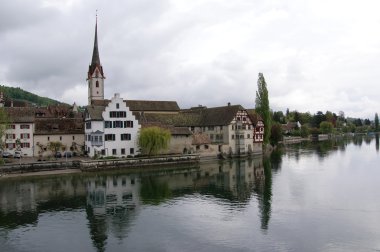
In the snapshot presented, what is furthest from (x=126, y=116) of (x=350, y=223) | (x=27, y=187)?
(x=350, y=223)

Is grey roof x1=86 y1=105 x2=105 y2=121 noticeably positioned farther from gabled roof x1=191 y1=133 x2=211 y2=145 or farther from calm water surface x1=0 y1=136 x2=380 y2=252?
gabled roof x1=191 y1=133 x2=211 y2=145

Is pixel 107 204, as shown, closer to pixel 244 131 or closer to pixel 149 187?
pixel 149 187

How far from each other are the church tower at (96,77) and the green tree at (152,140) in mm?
31425

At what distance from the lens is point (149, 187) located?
44.3m

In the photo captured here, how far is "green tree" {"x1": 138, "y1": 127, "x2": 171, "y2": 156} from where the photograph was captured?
62812 millimetres

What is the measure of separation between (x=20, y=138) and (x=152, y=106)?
2879 centimetres

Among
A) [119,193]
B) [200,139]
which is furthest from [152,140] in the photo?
[119,193]

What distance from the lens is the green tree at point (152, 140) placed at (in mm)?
62812

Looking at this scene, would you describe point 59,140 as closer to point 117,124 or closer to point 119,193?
point 117,124

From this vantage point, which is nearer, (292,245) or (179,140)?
(292,245)

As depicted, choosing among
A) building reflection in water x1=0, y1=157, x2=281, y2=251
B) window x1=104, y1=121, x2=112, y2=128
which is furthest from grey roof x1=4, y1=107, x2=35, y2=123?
building reflection in water x1=0, y1=157, x2=281, y2=251

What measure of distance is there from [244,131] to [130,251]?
187 ft

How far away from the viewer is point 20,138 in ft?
209

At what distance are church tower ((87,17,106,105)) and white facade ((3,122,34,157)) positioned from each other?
27206mm
